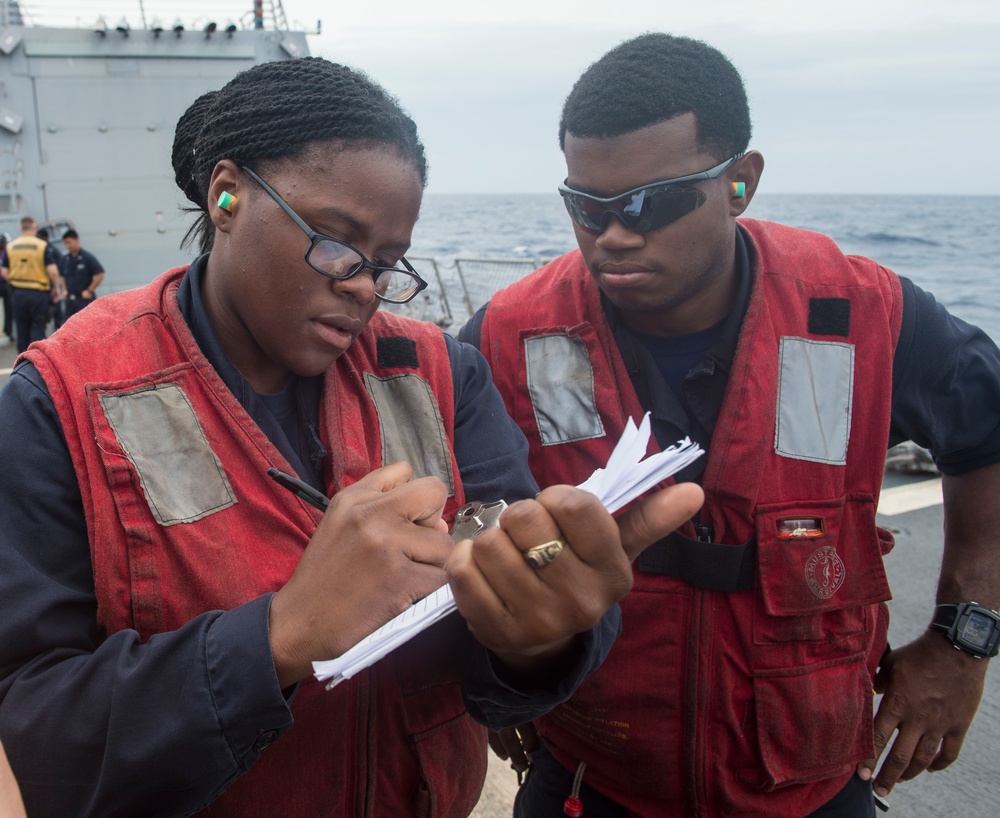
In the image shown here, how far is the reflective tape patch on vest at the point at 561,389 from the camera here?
2.26 meters

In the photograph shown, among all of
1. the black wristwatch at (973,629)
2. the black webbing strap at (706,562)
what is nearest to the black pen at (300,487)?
the black webbing strap at (706,562)

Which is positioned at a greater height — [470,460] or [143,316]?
[143,316]

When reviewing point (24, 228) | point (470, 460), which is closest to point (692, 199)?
point (470, 460)

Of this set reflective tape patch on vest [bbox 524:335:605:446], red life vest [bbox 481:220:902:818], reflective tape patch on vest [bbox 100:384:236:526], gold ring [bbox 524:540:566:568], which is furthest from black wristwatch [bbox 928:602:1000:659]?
reflective tape patch on vest [bbox 100:384:236:526]

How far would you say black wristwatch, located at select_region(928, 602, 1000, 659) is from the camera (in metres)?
2.26

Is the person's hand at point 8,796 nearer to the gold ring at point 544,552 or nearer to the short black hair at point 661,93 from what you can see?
the gold ring at point 544,552

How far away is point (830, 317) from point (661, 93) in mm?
728

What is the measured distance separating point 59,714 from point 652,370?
62.3 inches

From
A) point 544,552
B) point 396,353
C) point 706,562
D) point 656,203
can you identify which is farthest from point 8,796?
point 656,203

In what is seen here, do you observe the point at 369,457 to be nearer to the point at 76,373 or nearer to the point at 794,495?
the point at 76,373

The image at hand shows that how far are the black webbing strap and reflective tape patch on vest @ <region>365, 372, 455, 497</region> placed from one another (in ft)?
2.07

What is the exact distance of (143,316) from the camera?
162cm

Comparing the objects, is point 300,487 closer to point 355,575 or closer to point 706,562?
point 355,575

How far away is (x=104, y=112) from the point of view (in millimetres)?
15766
